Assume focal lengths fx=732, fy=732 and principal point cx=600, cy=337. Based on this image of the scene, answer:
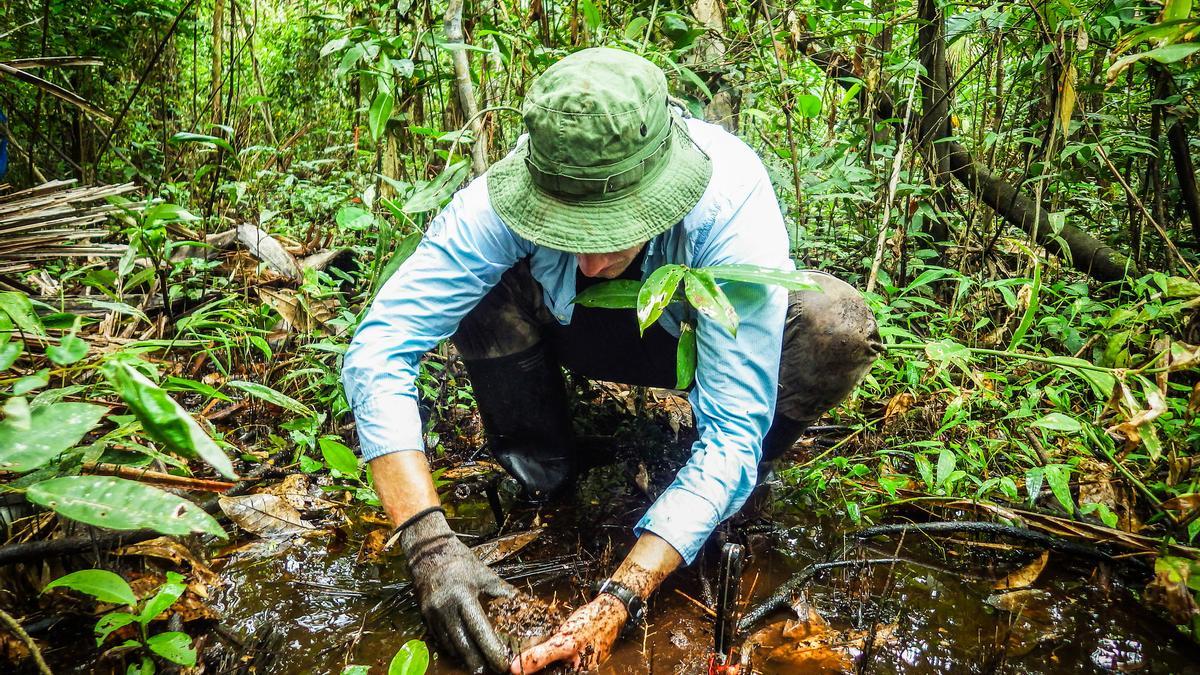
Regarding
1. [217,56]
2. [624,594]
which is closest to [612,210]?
[624,594]

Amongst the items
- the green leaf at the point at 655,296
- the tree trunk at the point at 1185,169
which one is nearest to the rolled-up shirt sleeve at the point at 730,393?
the green leaf at the point at 655,296

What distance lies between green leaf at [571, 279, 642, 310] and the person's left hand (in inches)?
27.3

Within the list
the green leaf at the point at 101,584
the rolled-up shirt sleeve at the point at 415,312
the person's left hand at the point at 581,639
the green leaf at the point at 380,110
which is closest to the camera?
the green leaf at the point at 101,584

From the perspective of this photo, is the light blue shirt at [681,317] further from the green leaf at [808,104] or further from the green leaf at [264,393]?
the green leaf at [808,104]

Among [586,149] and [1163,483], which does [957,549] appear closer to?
[1163,483]

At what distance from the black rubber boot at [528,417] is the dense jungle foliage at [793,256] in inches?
15.6

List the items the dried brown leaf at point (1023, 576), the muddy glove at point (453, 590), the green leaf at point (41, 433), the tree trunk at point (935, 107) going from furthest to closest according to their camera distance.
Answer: the tree trunk at point (935, 107), the dried brown leaf at point (1023, 576), the muddy glove at point (453, 590), the green leaf at point (41, 433)

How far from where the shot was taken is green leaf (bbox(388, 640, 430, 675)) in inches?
53.4

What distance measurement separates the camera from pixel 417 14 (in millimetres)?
3283

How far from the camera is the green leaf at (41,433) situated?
1.19 m

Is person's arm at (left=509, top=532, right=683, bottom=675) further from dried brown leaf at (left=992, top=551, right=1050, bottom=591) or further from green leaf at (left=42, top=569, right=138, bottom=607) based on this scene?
dried brown leaf at (left=992, top=551, right=1050, bottom=591)

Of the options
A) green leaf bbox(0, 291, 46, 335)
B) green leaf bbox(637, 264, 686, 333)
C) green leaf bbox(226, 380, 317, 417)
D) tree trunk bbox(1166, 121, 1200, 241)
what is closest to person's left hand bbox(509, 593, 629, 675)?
green leaf bbox(637, 264, 686, 333)

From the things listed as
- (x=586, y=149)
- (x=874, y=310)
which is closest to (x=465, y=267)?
(x=586, y=149)

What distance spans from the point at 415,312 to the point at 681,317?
73cm
